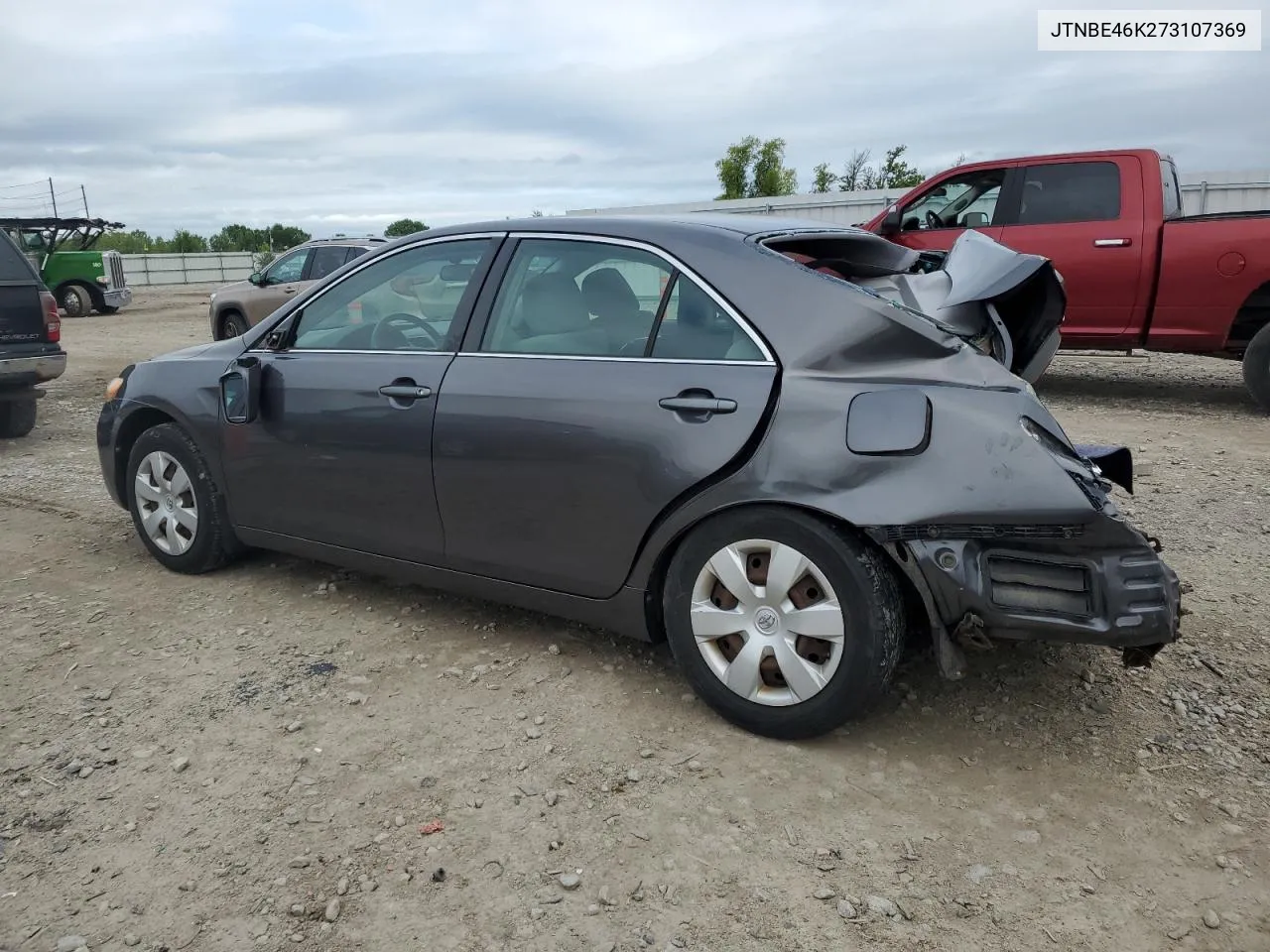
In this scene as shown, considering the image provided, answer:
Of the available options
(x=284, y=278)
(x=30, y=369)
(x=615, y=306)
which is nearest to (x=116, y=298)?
(x=284, y=278)

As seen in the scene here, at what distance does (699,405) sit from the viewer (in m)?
3.06

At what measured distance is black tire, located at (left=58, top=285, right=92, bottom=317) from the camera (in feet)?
73.8

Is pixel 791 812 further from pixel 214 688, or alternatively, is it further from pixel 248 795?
pixel 214 688

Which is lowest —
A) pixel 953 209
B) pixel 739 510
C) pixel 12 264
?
pixel 739 510

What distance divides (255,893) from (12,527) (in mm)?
4004

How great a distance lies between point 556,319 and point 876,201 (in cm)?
1819

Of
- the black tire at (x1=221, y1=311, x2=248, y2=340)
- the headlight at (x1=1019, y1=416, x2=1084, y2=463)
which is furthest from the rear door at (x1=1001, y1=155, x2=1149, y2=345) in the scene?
the black tire at (x1=221, y1=311, x2=248, y2=340)

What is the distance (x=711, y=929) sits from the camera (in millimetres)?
2314

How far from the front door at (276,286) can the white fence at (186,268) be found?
24.4 metres

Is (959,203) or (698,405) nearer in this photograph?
(698,405)

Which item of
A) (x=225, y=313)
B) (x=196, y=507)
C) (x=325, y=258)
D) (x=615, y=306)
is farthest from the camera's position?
(x=225, y=313)

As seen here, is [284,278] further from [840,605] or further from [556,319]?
[840,605]

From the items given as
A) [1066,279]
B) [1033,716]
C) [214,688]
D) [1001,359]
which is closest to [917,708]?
[1033,716]

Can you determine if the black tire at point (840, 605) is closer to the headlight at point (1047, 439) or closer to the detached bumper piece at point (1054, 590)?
the detached bumper piece at point (1054, 590)
